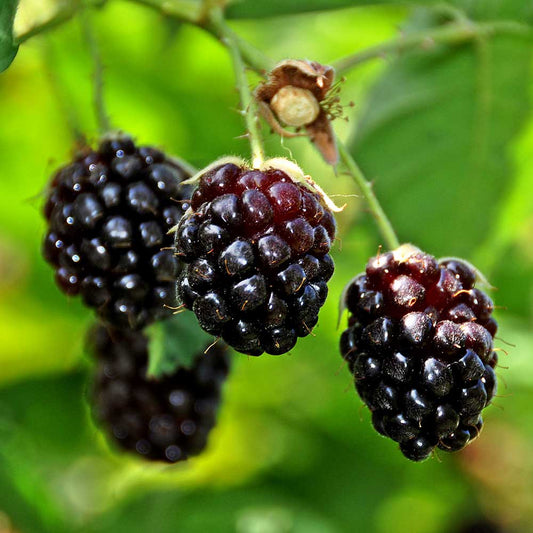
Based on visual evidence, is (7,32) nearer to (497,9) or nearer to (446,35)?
(446,35)

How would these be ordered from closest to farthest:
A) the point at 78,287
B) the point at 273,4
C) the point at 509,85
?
the point at 78,287 < the point at 273,4 < the point at 509,85

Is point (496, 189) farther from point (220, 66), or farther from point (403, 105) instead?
point (220, 66)

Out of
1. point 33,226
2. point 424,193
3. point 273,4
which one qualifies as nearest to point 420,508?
point 424,193

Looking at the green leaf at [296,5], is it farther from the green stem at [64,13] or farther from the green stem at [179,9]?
the green stem at [64,13]

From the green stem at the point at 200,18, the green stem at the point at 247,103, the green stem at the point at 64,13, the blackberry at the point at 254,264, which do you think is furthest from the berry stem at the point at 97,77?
the blackberry at the point at 254,264

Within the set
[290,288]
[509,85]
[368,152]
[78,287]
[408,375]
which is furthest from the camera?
[368,152]

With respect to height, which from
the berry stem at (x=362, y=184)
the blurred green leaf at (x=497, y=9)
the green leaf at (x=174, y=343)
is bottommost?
the green leaf at (x=174, y=343)
